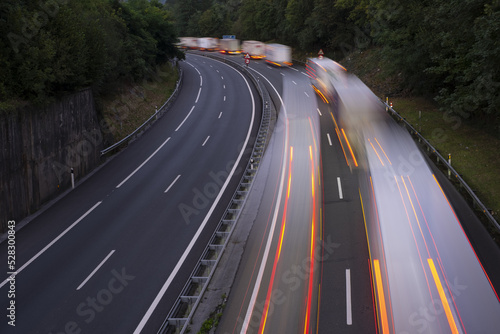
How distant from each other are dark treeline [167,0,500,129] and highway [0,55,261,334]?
13.1 meters

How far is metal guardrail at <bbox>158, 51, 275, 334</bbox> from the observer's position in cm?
1180

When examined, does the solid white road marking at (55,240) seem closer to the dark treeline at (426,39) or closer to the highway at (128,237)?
the highway at (128,237)

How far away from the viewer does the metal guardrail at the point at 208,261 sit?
38.7ft

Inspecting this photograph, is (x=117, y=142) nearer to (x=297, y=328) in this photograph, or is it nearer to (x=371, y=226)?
(x=371, y=226)

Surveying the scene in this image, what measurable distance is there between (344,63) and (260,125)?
2857 centimetres

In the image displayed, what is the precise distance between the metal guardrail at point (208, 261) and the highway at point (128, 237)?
71 centimetres

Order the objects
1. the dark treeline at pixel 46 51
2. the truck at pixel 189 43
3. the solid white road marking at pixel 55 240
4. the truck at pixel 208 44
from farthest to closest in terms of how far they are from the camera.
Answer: the truck at pixel 189 43, the truck at pixel 208 44, the dark treeline at pixel 46 51, the solid white road marking at pixel 55 240

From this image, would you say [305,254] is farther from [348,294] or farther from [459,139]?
[459,139]

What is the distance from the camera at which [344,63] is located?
188 ft

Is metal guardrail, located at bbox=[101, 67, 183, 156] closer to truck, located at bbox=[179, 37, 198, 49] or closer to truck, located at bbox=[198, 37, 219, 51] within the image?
truck, located at bbox=[198, 37, 219, 51]

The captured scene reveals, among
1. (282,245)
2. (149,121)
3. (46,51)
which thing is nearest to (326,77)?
(149,121)

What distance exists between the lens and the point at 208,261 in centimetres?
1473

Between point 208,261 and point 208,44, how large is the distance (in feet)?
261

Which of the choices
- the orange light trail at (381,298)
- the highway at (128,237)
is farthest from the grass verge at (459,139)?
the highway at (128,237)
